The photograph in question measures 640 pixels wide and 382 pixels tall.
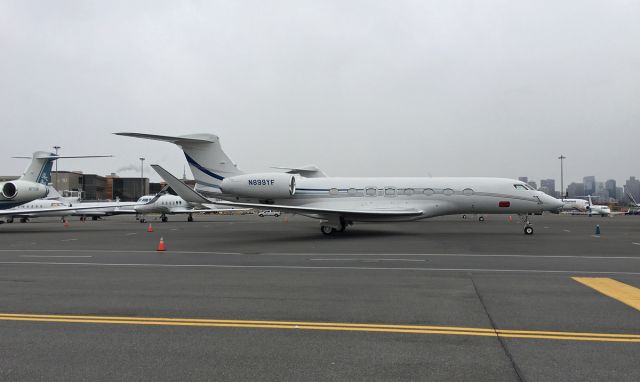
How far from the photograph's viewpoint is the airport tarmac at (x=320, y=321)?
13.9 feet

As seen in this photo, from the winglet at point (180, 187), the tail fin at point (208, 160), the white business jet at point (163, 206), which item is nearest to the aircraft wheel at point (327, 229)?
the tail fin at point (208, 160)

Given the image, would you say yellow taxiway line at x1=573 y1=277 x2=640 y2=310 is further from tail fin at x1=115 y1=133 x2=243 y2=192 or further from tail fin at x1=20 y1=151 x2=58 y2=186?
tail fin at x1=20 y1=151 x2=58 y2=186

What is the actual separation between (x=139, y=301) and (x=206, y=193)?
53.4ft

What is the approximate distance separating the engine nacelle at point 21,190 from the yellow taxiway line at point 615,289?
92.1ft

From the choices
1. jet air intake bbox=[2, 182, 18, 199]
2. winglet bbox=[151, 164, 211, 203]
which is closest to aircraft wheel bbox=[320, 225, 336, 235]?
winglet bbox=[151, 164, 211, 203]

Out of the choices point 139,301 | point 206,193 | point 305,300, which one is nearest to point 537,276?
point 305,300

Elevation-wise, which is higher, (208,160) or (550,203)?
(208,160)

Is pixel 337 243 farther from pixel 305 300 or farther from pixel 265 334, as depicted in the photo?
pixel 265 334

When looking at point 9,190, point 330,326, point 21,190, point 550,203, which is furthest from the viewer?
point 21,190

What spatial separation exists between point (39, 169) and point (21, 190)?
6.56 feet

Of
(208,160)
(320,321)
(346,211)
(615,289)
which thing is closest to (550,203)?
(346,211)

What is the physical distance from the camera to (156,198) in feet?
136

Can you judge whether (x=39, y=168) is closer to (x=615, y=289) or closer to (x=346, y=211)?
(x=346, y=211)

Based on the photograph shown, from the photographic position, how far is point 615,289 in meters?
8.20
